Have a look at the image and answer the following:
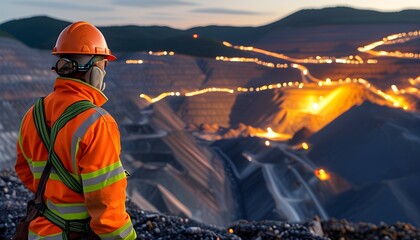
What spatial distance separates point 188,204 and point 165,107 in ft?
73.8

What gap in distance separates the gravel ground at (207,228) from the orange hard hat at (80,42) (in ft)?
15.7

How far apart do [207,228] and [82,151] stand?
618 cm

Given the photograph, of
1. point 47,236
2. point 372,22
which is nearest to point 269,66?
point 372,22

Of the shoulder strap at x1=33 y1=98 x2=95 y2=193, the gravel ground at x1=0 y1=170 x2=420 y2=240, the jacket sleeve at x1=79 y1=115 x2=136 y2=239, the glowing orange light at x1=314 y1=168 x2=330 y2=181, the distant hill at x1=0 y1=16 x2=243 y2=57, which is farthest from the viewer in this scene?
the distant hill at x1=0 y1=16 x2=243 y2=57

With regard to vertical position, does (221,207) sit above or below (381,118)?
below

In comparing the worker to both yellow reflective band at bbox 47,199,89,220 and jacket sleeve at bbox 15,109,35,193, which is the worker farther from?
jacket sleeve at bbox 15,109,35,193

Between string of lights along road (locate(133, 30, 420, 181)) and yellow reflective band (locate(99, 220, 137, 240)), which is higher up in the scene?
yellow reflective band (locate(99, 220, 137, 240))

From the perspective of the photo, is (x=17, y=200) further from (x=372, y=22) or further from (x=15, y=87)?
(x=372, y=22)

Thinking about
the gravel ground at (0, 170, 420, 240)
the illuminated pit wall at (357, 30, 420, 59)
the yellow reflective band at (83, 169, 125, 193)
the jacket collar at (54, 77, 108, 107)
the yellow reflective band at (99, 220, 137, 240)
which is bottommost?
the illuminated pit wall at (357, 30, 420, 59)

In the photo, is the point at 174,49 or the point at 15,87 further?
the point at 174,49

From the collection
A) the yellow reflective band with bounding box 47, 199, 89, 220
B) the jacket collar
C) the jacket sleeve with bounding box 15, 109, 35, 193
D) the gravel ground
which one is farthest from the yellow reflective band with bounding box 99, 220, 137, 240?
the gravel ground

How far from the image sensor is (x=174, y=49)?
7369cm

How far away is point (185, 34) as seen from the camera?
317 feet

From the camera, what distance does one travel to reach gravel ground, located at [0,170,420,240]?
25.6 ft
